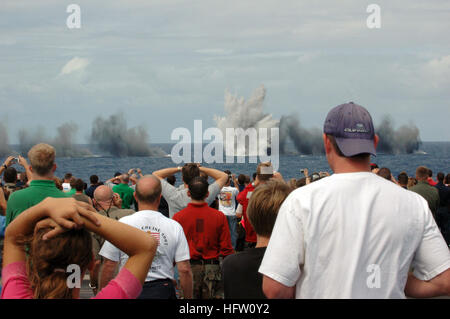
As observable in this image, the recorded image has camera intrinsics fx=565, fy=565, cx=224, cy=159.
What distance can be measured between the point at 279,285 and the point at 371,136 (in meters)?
0.80

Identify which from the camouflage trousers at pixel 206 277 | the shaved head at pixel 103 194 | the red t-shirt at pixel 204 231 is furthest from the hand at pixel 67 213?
the shaved head at pixel 103 194

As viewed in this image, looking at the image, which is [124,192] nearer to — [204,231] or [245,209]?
[245,209]

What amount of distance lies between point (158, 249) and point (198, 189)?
1.34m

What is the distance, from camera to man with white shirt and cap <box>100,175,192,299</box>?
4395 millimetres

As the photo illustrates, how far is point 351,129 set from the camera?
257cm

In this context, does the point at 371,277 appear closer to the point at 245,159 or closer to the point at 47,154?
the point at 47,154

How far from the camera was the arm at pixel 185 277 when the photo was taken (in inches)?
183

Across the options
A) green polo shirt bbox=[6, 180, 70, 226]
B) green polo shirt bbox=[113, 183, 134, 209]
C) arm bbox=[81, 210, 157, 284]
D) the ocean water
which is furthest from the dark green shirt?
the ocean water

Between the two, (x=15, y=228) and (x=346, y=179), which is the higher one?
(x=346, y=179)

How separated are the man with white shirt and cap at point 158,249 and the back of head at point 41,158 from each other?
2.38 feet

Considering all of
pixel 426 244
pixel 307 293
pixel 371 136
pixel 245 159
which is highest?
pixel 371 136

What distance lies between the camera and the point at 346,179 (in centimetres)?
247

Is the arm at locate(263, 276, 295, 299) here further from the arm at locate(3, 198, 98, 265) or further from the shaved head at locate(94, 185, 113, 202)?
the shaved head at locate(94, 185, 113, 202)

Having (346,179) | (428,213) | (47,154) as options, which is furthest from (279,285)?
(47,154)
